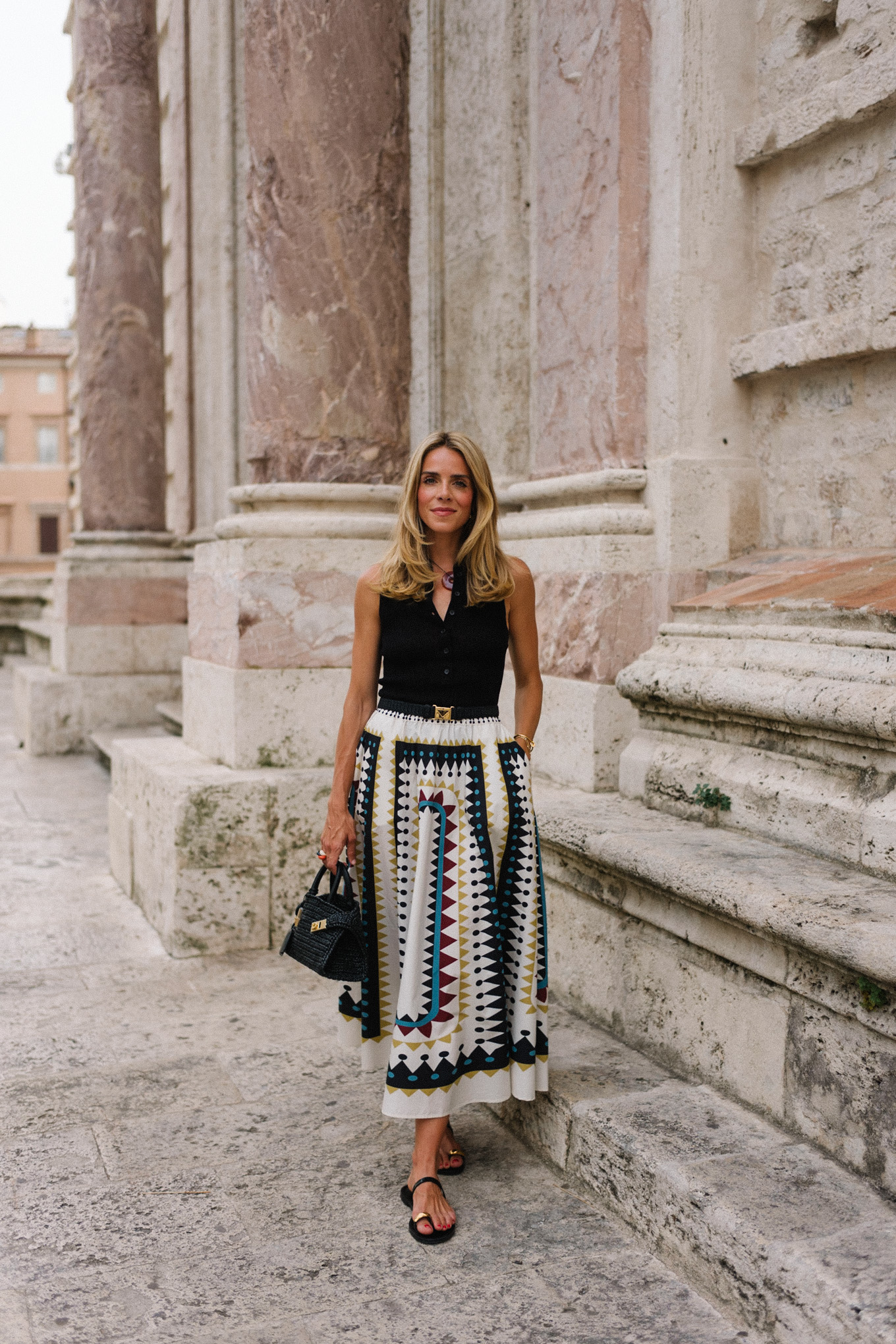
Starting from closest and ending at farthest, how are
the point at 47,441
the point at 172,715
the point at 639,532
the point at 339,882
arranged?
the point at 339,882
the point at 639,532
the point at 172,715
the point at 47,441

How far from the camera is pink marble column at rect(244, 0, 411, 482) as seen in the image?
4789 mm

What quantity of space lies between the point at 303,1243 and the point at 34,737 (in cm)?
711

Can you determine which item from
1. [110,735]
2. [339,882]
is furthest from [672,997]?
[110,735]

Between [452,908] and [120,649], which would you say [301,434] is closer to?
[452,908]

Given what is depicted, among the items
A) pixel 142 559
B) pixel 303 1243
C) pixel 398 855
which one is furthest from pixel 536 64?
pixel 142 559

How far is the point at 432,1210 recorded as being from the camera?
259 centimetres

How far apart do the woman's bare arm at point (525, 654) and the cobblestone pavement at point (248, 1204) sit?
1063mm

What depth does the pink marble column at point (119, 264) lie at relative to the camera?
8.98 m

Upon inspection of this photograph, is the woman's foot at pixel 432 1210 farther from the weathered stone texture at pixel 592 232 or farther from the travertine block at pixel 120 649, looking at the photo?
the travertine block at pixel 120 649

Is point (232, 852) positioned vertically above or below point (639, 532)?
below

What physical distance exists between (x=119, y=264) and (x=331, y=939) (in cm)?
777

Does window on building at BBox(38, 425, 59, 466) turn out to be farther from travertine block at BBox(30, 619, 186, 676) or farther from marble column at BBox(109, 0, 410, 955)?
marble column at BBox(109, 0, 410, 955)

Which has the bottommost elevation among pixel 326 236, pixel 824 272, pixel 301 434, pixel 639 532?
pixel 639 532

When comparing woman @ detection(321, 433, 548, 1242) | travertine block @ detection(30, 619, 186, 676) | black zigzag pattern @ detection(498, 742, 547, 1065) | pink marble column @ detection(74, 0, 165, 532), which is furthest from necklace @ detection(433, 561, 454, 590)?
pink marble column @ detection(74, 0, 165, 532)
